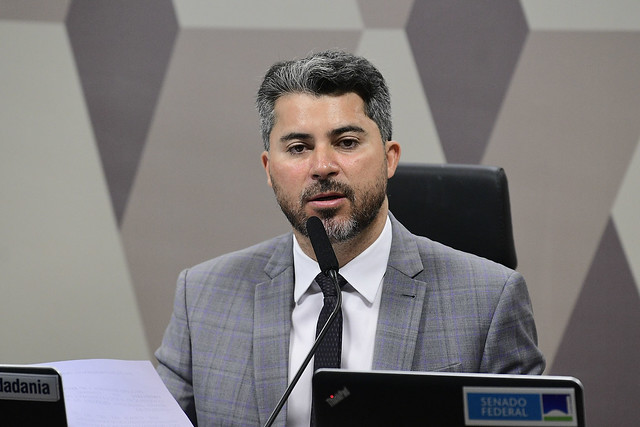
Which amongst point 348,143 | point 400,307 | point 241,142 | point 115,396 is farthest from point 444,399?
point 241,142

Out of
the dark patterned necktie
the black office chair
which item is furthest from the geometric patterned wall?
the dark patterned necktie

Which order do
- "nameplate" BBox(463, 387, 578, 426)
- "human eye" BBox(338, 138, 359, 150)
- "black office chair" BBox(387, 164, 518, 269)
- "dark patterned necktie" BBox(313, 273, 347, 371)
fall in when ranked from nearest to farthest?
1. "nameplate" BBox(463, 387, 578, 426)
2. "dark patterned necktie" BBox(313, 273, 347, 371)
3. "human eye" BBox(338, 138, 359, 150)
4. "black office chair" BBox(387, 164, 518, 269)

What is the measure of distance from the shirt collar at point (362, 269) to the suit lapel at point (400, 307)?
0.02 m

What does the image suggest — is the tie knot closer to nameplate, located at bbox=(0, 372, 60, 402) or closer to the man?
the man

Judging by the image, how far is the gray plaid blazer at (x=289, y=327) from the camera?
1696 mm

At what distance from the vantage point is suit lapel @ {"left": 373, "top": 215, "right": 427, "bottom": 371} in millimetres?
1680

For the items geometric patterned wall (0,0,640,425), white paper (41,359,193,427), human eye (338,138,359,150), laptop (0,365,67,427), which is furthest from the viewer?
geometric patterned wall (0,0,640,425)

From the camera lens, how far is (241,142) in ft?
10.0

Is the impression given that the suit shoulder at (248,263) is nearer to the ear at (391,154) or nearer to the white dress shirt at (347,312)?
the white dress shirt at (347,312)

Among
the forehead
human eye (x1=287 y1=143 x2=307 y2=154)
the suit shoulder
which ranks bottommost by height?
the suit shoulder

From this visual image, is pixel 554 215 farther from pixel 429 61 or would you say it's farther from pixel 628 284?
pixel 429 61

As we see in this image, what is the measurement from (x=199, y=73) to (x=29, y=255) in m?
0.93

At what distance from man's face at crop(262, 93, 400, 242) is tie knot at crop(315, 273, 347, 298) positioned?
3.7 inches

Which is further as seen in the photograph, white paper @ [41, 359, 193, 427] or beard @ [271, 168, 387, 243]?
beard @ [271, 168, 387, 243]
